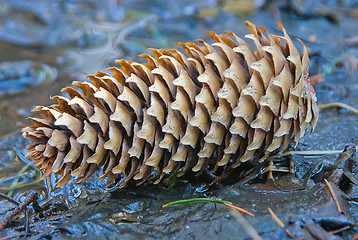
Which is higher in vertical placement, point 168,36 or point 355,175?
point 168,36

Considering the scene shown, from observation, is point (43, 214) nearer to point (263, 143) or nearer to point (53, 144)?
point (53, 144)

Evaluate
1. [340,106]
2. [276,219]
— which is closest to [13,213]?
[276,219]

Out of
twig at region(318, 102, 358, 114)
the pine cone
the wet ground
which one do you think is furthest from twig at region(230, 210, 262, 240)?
twig at region(318, 102, 358, 114)

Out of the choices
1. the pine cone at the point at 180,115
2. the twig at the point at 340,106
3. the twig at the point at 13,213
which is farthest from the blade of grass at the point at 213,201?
the twig at the point at 340,106

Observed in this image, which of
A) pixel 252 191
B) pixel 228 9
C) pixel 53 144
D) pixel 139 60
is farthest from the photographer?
pixel 228 9

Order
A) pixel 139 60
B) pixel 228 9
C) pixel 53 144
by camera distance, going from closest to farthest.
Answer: pixel 53 144, pixel 139 60, pixel 228 9

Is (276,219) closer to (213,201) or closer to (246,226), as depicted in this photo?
(246,226)

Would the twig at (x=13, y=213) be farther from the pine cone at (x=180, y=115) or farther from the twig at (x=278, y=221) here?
the twig at (x=278, y=221)

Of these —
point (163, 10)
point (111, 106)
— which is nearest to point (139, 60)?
point (163, 10)
